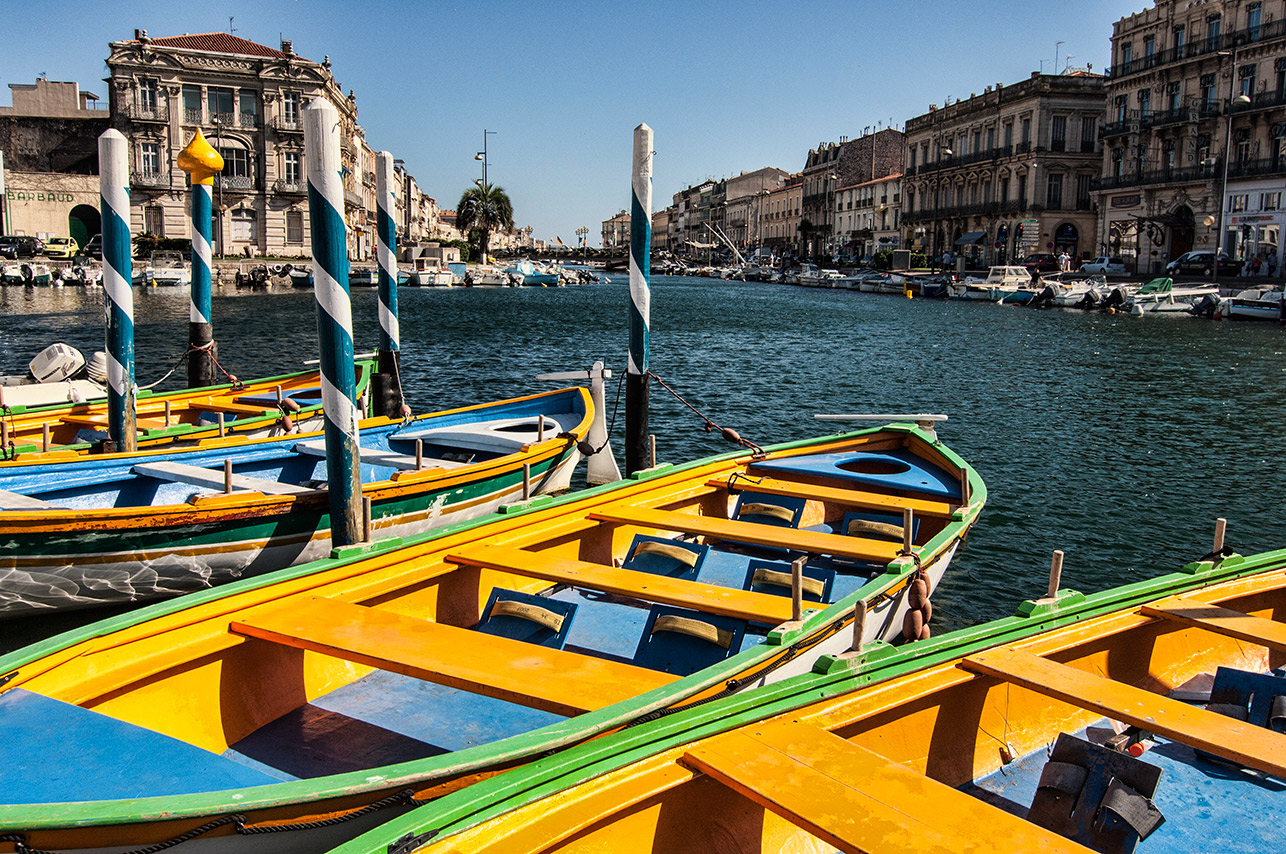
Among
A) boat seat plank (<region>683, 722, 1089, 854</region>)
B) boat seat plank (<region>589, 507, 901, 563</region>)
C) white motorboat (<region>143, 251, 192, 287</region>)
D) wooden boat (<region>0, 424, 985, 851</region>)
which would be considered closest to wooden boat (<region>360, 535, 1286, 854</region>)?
boat seat plank (<region>683, 722, 1089, 854</region>)

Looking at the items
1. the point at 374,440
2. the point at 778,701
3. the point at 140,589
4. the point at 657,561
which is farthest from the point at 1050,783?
the point at 374,440

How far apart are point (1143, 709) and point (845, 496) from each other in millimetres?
4136

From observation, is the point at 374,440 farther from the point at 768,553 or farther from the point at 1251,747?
the point at 1251,747

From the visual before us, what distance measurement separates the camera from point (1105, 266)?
213 feet

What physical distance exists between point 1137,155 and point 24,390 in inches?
2715

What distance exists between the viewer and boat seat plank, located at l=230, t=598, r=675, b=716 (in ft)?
14.1

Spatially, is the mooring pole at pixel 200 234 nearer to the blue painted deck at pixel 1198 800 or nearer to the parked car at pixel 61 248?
the blue painted deck at pixel 1198 800

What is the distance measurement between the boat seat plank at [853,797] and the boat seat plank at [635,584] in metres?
1.66

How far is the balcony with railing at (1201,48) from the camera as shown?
176 ft

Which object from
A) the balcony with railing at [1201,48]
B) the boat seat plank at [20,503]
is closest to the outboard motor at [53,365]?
the boat seat plank at [20,503]

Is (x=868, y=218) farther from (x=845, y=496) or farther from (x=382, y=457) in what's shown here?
(x=845, y=496)

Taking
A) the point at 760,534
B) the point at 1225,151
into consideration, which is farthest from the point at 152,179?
the point at 760,534

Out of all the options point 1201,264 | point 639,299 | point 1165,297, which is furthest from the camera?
point 1201,264

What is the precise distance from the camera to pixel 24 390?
579 inches
